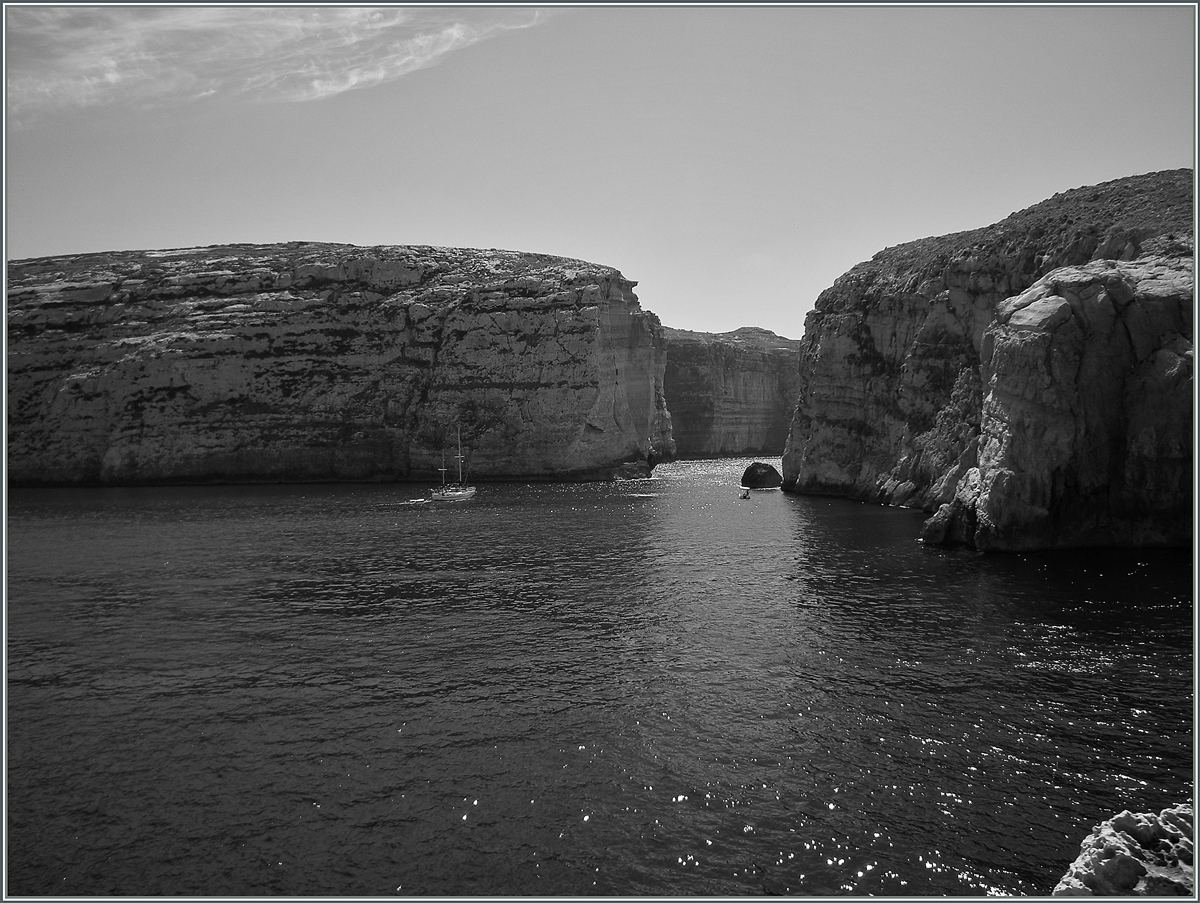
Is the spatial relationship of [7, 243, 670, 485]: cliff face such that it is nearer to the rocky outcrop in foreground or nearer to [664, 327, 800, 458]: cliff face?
[664, 327, 800, 458]: cliff face

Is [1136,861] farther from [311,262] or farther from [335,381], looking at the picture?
[311,262]

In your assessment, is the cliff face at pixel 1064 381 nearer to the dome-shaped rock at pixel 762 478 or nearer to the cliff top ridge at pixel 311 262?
the dome-shaped rock at pixel 762 478

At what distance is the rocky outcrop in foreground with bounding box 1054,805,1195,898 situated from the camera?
1045 centimetres

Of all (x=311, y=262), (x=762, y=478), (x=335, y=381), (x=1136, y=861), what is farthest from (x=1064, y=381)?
(x=311, y=262)

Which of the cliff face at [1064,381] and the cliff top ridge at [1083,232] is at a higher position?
the cliff top ridge at [1083,232]

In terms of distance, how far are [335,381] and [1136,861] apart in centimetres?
10204

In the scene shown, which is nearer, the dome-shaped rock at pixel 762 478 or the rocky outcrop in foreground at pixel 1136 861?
the rocky outcrop in foreground at pixel 1136 861

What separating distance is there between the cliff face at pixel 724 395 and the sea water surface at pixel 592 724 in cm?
12885

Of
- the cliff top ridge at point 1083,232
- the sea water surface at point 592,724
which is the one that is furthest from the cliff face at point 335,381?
the sea water surface at point 592,724

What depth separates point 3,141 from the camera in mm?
14367

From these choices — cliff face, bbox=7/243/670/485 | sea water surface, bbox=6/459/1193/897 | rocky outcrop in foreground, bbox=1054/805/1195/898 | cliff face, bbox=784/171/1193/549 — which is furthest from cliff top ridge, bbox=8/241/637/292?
rocky outcrop in foreground, bbox=1054/805/1195/898

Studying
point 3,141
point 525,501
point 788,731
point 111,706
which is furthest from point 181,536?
point 788,731

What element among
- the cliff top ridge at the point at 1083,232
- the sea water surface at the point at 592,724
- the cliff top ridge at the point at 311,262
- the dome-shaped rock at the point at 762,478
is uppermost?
the cliff top ridge at the point at 311,262

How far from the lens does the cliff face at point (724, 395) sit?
169 metres
